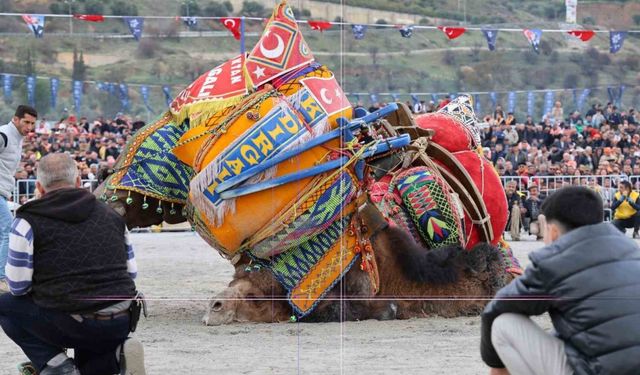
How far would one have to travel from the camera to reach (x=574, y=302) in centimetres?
432

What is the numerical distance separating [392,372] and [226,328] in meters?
1.79

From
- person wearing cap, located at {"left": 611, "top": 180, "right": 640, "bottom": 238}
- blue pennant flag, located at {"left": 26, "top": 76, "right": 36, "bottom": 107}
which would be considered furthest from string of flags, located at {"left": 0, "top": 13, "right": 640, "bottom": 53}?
person wearing cap, located at {"left": 611, "top": 180, "right": 640, "bottom": 238}

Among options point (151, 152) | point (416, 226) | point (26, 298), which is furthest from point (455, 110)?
point (26, 298)

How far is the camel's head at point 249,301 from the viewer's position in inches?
309

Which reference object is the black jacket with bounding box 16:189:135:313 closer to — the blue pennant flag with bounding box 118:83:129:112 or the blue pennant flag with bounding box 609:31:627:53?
the blue pennant flag with bounding box 609:31:627:53

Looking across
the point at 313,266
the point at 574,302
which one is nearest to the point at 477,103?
the point at 313,266

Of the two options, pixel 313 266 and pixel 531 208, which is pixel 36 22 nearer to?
pixel 531 208

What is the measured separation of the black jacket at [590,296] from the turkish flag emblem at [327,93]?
3.57 metres

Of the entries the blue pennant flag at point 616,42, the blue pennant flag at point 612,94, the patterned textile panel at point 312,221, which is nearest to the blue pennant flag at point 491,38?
the blue pennant flag at point 616,42

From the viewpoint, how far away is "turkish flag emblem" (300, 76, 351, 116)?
789 centimetres

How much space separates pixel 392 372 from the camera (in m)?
6.21

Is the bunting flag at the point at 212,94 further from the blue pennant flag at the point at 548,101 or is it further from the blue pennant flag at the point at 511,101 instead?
the blue pennant flag at the point at 511,101

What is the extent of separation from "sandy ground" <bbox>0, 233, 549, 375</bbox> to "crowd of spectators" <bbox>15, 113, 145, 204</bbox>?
7624mm

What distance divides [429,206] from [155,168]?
186 cm
